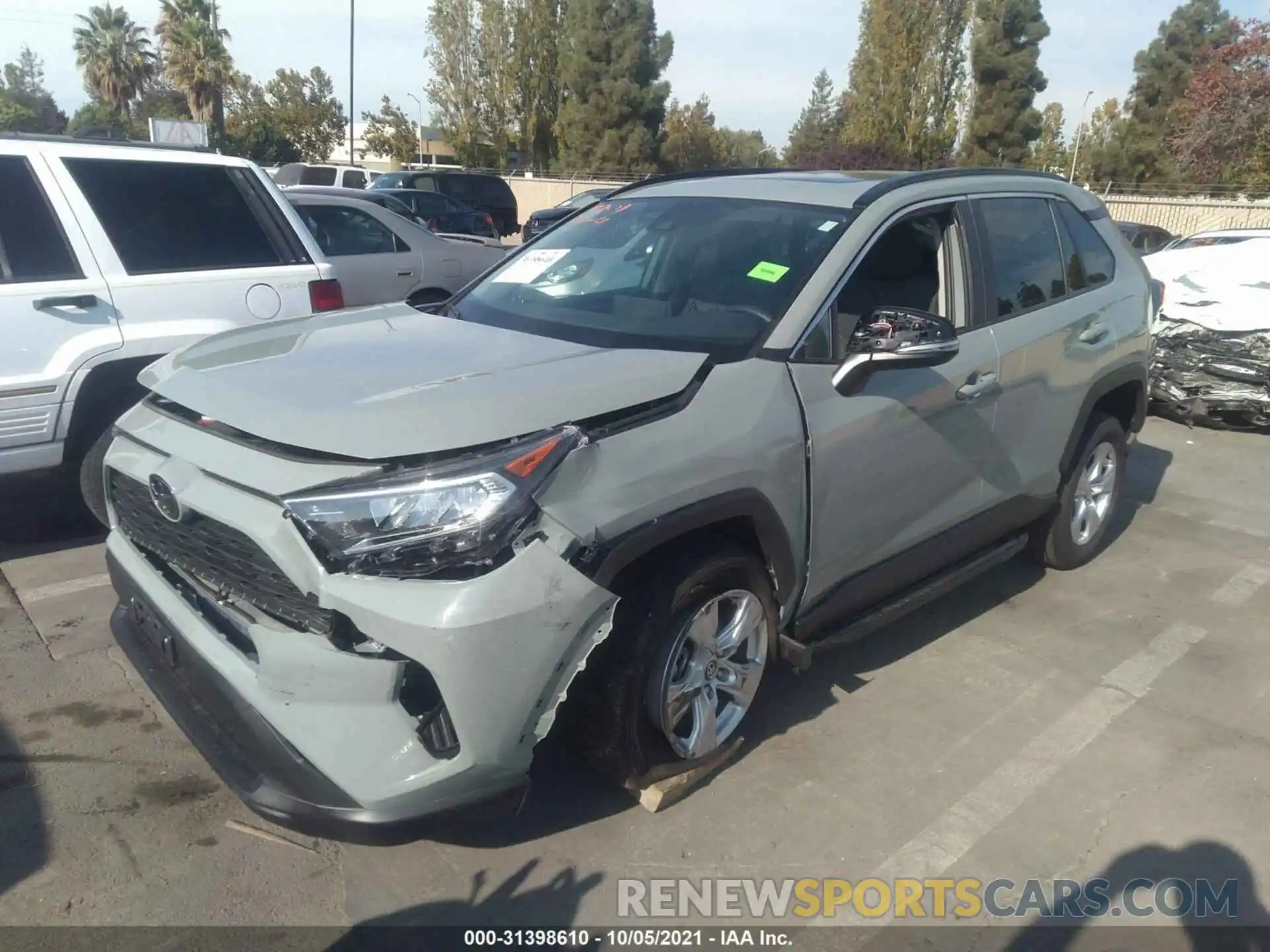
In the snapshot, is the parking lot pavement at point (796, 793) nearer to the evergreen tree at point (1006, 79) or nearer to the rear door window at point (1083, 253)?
the rear door window at point (1083, 253)

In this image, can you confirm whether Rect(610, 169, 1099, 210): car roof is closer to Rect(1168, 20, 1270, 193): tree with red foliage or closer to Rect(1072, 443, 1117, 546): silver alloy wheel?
Rect(1072, 443, 1117, 546): silver alloy wheel

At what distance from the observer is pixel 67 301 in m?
4.49

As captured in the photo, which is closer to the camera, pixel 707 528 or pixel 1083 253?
pixel 707 528

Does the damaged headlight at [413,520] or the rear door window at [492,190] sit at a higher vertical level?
the rear door window at [492,190]

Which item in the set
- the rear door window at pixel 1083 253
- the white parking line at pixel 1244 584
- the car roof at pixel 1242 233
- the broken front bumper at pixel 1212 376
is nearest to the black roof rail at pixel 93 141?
the rear door window at pixel 1083 253

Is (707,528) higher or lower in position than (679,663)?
higher

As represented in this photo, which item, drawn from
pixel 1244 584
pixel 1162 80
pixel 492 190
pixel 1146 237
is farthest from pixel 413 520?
pixel 1162 80

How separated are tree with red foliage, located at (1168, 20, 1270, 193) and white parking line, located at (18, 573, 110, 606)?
1338 inches

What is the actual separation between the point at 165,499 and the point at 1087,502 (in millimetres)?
4302

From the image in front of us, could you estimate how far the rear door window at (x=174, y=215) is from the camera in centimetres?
475

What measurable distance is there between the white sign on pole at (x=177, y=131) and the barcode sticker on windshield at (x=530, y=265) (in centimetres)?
717

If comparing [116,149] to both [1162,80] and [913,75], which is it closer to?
[913,75]

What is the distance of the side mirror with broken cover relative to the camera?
3.14 meters

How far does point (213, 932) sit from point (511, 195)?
22780mm
